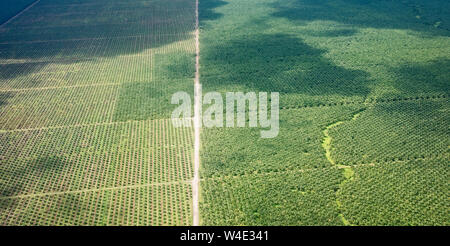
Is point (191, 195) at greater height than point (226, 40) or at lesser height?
lesser

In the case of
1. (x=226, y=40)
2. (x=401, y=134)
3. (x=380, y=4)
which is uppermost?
(x=380, y=4)

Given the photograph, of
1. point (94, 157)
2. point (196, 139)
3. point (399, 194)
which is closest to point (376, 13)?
point (399, 194)

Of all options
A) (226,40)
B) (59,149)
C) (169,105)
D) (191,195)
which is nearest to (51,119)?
(59,149)

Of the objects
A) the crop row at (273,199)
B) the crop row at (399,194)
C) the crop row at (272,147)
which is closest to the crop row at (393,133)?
the crop row at (399,194)

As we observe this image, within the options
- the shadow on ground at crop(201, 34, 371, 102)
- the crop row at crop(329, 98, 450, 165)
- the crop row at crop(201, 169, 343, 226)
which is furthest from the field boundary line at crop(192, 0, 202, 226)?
the crop row at crop(329, 98, 450, 165)

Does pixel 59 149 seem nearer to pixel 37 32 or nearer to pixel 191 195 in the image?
pixel 191 195

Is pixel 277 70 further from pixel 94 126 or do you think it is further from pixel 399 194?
pixel 94 126

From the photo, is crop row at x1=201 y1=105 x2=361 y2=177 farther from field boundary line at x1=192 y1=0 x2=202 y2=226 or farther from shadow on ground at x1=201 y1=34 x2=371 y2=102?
shadow on ground at x1=201 y1=34 x2=371 y2=102
